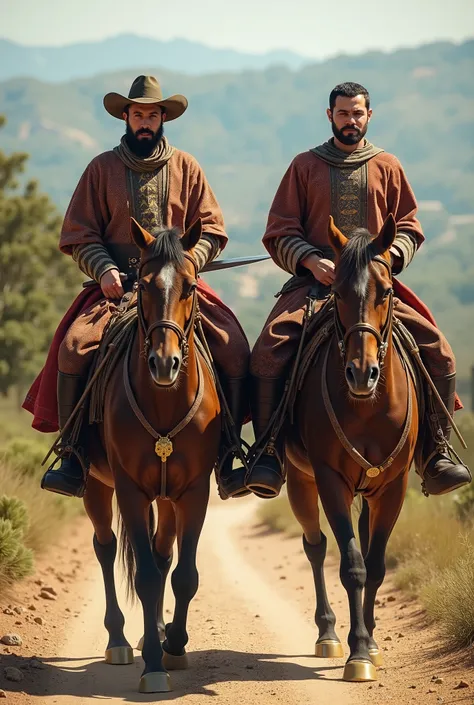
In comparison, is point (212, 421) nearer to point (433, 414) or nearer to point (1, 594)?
point (433, 414)

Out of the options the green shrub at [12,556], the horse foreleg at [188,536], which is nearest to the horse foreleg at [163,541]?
the horse foreleg at [188,536]

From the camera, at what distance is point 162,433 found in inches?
301

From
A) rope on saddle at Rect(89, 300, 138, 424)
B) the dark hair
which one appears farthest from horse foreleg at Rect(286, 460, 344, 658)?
the dark hair

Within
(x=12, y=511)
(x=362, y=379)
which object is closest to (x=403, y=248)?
(x=362, y=379)

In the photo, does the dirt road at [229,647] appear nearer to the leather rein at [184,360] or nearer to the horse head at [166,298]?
the leather rein at [184,360]

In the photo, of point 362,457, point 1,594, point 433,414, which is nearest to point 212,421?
point 362,457

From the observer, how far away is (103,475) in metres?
8.60

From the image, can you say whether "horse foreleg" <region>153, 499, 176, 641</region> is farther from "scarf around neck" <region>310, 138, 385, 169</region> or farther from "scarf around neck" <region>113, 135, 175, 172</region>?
"scarf around neck" <region>310, 138, 385, 169</region>

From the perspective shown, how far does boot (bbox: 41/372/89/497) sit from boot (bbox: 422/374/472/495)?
249 centimetres

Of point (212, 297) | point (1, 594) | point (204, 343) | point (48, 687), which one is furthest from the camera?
point (1, 594)

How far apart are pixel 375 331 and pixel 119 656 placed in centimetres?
317

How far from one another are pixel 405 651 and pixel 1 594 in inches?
138

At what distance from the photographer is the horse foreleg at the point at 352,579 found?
760cm

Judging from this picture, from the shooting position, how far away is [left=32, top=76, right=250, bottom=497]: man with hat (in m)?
8.48
